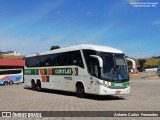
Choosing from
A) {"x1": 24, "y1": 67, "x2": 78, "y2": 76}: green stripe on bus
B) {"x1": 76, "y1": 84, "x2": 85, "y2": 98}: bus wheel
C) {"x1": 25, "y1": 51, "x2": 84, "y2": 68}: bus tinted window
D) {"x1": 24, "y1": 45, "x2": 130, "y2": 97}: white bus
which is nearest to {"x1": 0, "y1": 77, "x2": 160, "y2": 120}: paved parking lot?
{"x1": 76, "y1": 84, "x2": 85, "y2": 98}: bus wheel

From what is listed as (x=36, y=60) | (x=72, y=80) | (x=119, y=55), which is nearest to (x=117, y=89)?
(x=119, y=55)

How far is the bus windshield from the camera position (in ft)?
57.3

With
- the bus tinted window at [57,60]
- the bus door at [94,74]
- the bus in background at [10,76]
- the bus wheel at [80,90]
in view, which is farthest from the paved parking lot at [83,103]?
the bus in background at [10,76]

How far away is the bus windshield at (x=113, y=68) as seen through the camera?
1745cm

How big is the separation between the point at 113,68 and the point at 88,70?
1.63 meters

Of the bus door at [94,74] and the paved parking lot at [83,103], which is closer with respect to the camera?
the paved parking lot at [83,103]

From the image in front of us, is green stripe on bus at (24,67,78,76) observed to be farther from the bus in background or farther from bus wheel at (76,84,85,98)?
the bus in background

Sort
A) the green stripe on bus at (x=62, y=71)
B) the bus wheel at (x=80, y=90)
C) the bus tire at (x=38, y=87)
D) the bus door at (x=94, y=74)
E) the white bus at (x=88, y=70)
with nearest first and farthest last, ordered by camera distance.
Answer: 1. the white bus at (x=88, y=70)
2. the bus door at (x=94, y=74)
3. the bus wheel at (x=80, y=90)
4. the green stripe on bus at (x=62, y=71)
5. the bus tire at (x=38, y=87)

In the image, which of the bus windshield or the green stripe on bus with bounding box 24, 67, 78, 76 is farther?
the green stripe on bus with bounding box 24, 67, 78, 76

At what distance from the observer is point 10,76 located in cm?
5062

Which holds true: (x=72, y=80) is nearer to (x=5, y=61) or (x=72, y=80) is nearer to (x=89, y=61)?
(x=89, y=61)

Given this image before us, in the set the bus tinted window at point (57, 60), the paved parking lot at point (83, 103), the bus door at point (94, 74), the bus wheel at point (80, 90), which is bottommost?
the paved parking lot at point (83, 103)

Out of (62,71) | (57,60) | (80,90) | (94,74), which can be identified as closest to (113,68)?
(94,74)

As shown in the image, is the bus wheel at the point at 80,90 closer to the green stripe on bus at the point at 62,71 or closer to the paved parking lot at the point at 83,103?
the paved parking lot at the point at 83,103
